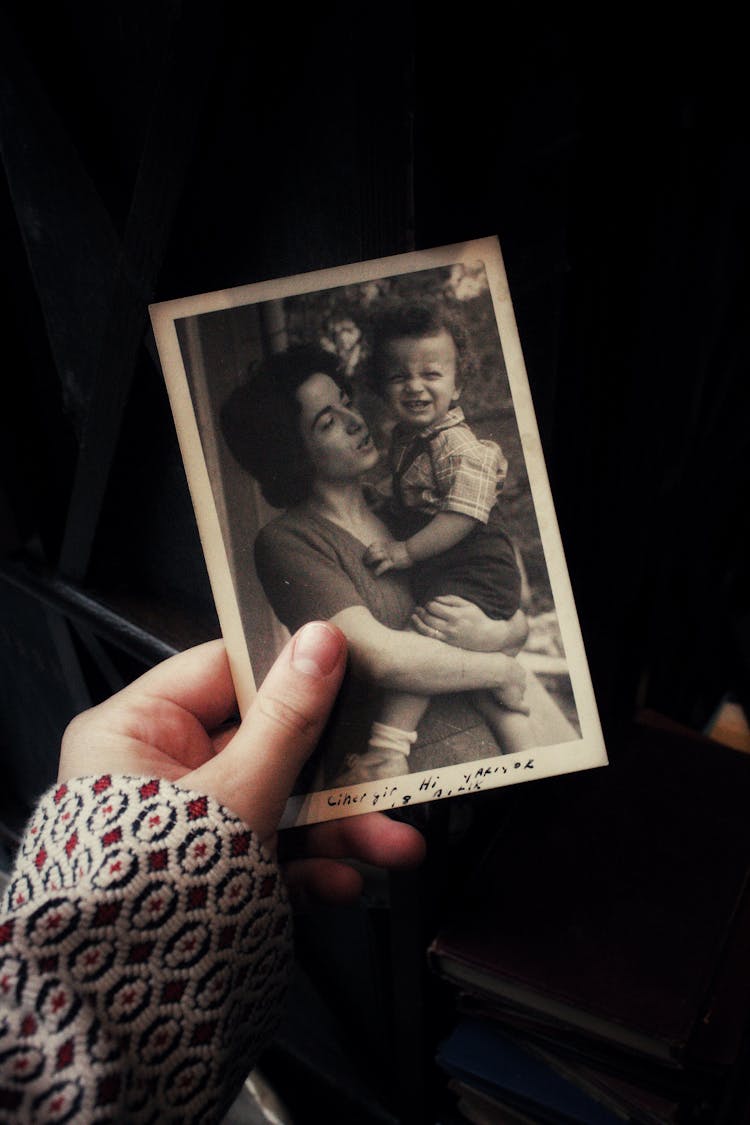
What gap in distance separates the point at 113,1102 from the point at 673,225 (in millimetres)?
1261

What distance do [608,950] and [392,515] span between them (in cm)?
68

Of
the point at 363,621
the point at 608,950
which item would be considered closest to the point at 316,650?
the point at 363,621

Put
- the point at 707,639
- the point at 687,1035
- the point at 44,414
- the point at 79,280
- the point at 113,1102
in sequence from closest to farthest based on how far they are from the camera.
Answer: the point at 113,1102 → the point at 687,1035 → the point at 79,280 → the point at 44,414 → the point at 707,639

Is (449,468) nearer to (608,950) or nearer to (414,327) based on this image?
(414,327)

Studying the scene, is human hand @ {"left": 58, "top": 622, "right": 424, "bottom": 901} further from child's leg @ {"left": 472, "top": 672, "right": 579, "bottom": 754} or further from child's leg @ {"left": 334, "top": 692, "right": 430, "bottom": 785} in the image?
child's leg @ {"left": 472, "top": 672, "right": 579, "bottom": 754}

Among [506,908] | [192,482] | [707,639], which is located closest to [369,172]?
[192,482]

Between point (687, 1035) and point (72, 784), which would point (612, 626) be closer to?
point (687, 1035)

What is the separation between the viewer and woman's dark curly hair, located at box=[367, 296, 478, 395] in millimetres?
800

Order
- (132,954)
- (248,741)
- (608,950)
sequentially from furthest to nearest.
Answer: (608,950) → (248,741) → (132,954)

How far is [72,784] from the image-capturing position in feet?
2.56

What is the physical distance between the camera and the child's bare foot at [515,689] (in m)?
0.86

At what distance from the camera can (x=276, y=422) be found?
837 mm

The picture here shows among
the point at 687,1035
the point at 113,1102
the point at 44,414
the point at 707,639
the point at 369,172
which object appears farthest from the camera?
the point at 707,639

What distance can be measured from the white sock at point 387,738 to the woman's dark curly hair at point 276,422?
0.26 metres
